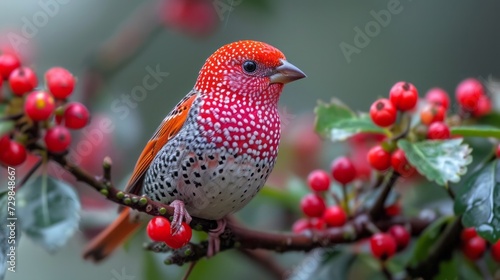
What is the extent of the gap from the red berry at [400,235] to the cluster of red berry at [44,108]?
44.1 inches

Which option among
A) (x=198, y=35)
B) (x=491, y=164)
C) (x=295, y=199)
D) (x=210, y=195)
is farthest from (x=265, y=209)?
(x=210, y=195)

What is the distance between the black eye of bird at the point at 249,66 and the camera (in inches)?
64.2

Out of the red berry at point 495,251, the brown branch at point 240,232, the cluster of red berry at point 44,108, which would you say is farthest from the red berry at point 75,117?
the red berry at point 495,251

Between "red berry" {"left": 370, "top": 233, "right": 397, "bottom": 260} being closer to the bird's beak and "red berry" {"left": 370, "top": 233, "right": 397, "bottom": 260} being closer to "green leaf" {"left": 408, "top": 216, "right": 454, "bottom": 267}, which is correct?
A: "green leaf" {"left": 408, "top": 216, "right": 454, "bottom": 267}

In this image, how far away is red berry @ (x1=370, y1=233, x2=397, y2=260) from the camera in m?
2.37

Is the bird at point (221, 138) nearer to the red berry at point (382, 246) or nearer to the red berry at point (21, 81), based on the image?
the red berry at point (21, 81)

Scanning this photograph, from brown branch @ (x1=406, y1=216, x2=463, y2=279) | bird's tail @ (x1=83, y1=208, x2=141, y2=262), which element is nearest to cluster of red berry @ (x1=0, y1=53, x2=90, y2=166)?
bird's tail @ (x1=83, y1=208, x2=141, y2=262)

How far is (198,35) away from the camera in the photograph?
157 inches

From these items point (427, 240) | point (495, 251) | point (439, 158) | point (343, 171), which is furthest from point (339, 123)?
point (495, 251)

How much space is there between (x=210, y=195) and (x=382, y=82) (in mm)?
3500

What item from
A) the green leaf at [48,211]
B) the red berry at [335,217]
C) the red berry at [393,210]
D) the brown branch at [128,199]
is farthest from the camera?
the red berry at [393,210]

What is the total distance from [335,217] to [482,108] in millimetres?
773

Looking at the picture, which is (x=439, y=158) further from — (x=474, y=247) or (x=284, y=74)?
(x=284, y=74)

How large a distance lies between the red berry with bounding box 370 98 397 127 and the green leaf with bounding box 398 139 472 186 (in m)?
0.07
